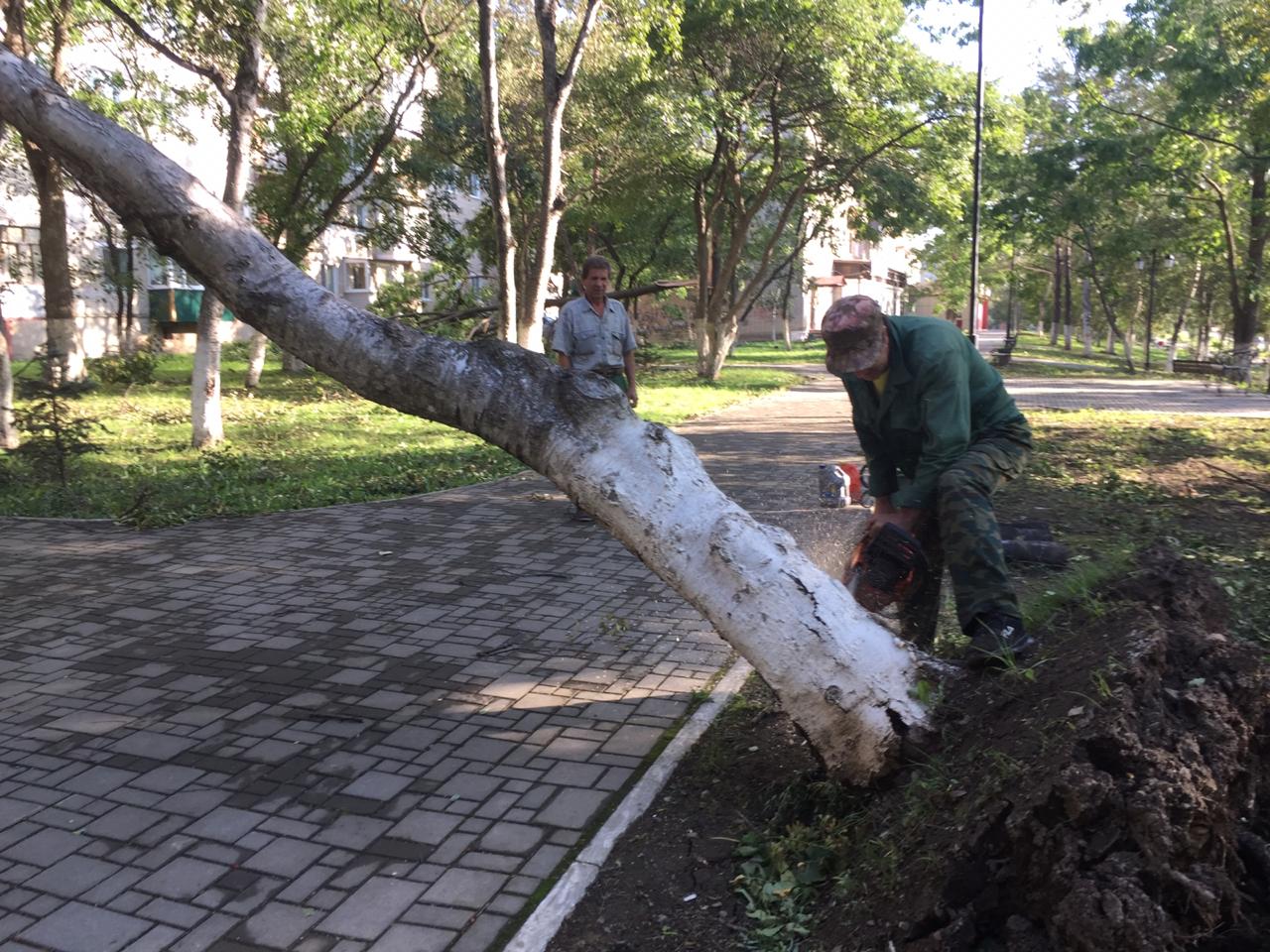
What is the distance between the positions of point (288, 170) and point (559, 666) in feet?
54.9

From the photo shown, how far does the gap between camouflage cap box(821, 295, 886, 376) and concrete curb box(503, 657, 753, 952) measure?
1.59 metres

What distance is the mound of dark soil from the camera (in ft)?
7.73

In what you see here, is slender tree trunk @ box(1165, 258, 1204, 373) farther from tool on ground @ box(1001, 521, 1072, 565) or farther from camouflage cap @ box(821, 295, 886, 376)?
camouflage cap @ box(821, 295, 886, 376)

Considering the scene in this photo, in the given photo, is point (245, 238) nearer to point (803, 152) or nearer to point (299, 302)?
point (299, 302)

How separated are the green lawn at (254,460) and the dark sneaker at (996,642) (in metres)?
7.09

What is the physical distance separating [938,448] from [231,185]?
10.3 meters

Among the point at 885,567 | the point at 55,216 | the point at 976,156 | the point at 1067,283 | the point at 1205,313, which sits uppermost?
the point at 1067,283

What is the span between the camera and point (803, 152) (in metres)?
23.6

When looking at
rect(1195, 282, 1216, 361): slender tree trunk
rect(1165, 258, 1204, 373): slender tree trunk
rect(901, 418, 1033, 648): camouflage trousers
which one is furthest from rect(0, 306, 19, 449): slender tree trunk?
rect(1195, 282, 1216, 361): slender tree trunk

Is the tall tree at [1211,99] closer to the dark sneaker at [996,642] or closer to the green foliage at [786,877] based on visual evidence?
the dark sneaker at [996,642]

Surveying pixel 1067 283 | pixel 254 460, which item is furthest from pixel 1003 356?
pixel 254 460

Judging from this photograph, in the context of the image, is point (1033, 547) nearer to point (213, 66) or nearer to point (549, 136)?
point (549, 136)

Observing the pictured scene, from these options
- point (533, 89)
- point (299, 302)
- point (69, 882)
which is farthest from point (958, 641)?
point (533, 89)

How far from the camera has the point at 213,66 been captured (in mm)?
12984
